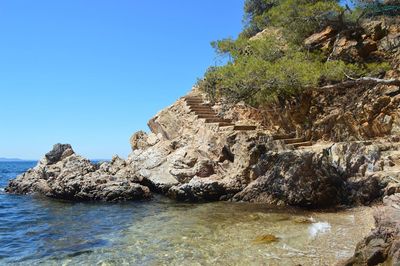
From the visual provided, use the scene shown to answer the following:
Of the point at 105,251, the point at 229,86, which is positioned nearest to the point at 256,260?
the point at 105,251

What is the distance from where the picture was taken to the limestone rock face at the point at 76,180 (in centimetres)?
1902

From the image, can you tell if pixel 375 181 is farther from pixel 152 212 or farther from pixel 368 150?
pixel 152 212

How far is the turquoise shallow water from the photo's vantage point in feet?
28.3

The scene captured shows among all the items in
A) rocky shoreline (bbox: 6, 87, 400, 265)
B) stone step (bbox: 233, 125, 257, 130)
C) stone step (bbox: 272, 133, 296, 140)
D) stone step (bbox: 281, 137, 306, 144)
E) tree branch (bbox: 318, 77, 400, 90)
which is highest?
tree branch (bbox: 318, 77, 400, 90)

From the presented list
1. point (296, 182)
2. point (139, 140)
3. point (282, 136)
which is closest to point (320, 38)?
point (282, 136)

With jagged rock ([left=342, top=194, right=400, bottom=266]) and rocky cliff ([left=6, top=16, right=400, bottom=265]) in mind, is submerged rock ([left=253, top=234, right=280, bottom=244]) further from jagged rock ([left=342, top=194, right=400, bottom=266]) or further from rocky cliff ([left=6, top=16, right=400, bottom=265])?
rocky cliff ([left=6, top=16, right=400, bottom=265])

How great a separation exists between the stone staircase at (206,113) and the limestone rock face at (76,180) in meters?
5.34

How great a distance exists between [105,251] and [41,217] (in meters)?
7.16

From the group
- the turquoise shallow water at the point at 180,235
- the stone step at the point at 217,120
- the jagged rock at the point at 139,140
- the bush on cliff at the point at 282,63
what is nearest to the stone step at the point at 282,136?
the bush on cliff at the point at 282,63

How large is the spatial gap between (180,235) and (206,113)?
12707 millimetres

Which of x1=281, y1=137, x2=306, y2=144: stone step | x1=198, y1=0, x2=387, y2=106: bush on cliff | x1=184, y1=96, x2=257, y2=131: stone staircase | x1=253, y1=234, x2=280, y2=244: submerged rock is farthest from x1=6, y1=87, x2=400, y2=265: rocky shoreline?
x1=253, y1=234, x2=280, y2=244: submerged rock

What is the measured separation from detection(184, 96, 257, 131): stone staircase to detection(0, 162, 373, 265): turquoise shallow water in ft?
18.8

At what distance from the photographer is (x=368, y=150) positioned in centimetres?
1524

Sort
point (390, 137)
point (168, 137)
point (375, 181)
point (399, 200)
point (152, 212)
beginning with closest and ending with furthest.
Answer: point (399, 200), point (375, 181), point (152, 212), point (390, 137), point (168, 137)
